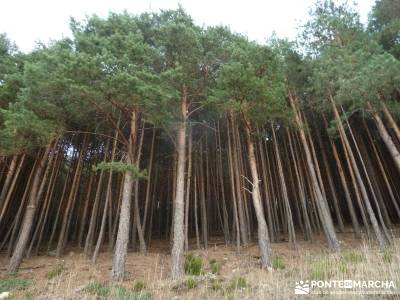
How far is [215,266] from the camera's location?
811 cm

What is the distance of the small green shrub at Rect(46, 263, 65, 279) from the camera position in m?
8.46

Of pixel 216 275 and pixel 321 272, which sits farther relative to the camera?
pixel 216 275

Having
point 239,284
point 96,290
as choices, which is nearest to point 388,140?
point 239,284

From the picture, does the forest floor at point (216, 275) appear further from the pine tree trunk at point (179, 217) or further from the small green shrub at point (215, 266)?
the pine tree trunk at point (179, 217)

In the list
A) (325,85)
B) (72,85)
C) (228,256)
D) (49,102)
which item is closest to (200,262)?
(228,256)

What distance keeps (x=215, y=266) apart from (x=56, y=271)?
5.42 metres

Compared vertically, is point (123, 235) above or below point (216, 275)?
above

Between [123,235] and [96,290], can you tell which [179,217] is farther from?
[96,290]

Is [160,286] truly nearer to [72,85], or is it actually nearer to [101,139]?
[72,85]

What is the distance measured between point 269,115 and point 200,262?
545 cm

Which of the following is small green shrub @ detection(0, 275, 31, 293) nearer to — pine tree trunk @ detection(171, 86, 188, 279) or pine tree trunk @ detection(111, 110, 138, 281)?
pine tree trunk @ detection(111, 110, 138, 281)

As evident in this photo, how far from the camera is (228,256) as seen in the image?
31.7 ft

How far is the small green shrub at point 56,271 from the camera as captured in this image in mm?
8461

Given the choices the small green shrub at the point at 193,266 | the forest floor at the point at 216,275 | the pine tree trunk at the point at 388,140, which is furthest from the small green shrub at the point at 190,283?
the pine tree trunk at the point at 388,140
